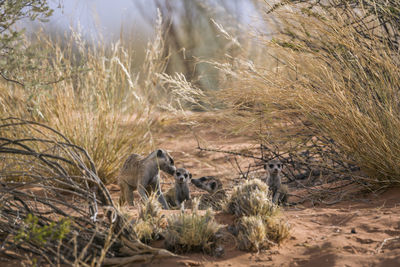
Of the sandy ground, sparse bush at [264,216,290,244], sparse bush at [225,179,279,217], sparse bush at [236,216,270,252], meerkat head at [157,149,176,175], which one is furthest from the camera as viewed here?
meerkat head at [157,149,176,175]

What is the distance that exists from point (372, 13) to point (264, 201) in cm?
265

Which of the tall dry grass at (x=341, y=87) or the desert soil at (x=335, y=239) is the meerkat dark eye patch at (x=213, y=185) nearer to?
the tall dry grass at (x=341, y=87)

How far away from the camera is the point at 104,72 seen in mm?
6141

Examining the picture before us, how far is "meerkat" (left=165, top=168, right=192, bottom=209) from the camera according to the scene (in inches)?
206

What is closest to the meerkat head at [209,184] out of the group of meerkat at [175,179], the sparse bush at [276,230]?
the group of meerkat at [175,179]

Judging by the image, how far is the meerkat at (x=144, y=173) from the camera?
17.3ft

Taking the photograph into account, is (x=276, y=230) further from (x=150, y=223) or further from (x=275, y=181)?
(x=275, y=181)

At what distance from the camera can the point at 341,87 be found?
4.73 m

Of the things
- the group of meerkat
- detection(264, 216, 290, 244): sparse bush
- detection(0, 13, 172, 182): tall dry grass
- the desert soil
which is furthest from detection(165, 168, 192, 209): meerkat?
detection(264, 216, 290, 244): sparse bush

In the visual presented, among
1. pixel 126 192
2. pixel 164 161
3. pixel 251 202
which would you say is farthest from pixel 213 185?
pixel 251 202

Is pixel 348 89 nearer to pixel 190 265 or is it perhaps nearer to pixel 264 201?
pixel 264 201

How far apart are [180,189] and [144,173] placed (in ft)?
1.47

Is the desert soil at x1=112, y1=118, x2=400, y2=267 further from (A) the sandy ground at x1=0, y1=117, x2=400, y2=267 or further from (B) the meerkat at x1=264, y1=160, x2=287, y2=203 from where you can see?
(B) the meerkat at x1=264, y1=160, x2=287, y2=203

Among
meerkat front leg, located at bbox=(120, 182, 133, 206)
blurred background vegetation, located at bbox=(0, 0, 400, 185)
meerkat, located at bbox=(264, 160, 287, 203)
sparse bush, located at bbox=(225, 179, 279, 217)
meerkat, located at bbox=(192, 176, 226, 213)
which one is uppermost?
blurred background vegetation, located at bbox=(0, 0, 400, 185)
